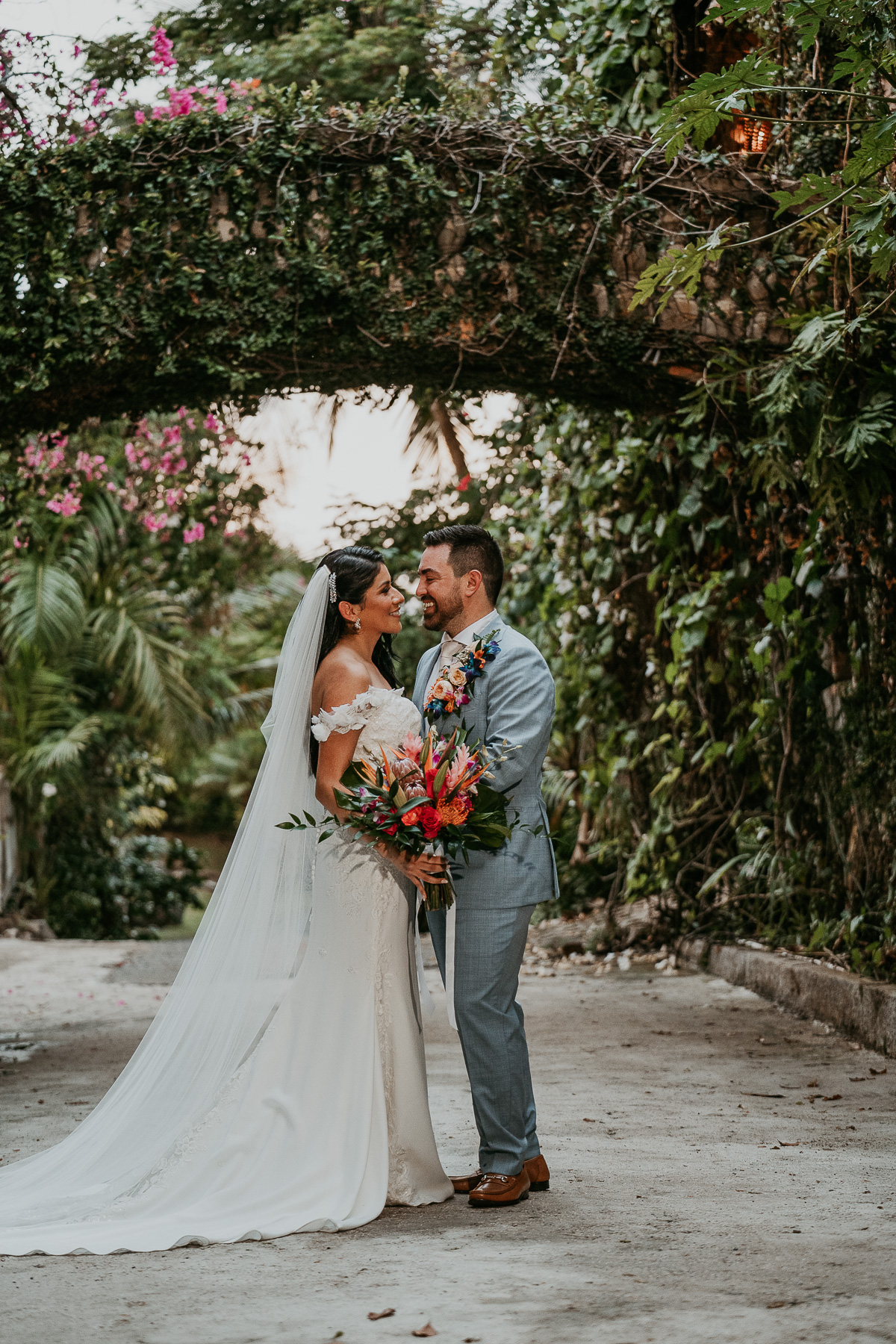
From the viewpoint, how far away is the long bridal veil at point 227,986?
12.1 ft

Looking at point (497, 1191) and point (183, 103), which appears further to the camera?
point (183, 103)

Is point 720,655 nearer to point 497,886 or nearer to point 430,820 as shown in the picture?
point 497,886

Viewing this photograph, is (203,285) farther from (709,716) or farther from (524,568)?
(524,568)

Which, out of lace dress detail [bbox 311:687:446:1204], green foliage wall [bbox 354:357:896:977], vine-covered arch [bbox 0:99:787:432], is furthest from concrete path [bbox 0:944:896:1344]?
vine-covered arch [bbox 0:99:787:432]

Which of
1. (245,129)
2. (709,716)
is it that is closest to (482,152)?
(245,129)

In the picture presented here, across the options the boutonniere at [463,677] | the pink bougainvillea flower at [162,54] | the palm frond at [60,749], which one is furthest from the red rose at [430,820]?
the palm frond at [60,749]

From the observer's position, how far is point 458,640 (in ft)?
13.1

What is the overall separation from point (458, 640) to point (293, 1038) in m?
1.33

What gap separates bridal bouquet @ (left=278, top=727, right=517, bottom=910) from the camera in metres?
3.55

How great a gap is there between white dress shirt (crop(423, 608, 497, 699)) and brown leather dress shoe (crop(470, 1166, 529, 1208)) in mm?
1481

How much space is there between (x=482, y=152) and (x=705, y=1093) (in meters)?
4.52

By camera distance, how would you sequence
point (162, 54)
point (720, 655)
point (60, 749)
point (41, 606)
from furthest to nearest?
point (60, 749)
point (41, 606)
point (720, 655)
point (162, 54)

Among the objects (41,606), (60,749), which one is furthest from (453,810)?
(60,749)

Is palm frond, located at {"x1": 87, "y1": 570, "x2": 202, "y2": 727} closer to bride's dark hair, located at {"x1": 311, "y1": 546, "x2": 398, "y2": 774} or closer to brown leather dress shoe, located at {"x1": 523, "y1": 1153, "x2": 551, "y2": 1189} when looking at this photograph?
bride's dark hair, located at {"x1": 311, "y1": 546, "x2": 398, "y2": 774}
